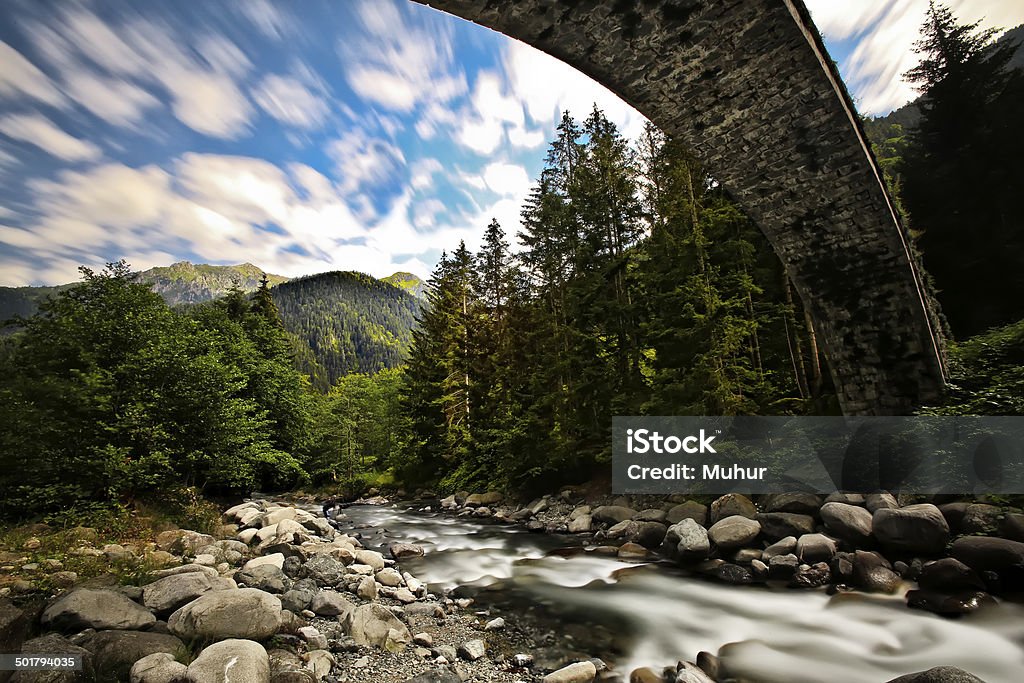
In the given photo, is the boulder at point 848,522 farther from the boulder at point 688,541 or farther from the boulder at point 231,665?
the boulder at point 231,665

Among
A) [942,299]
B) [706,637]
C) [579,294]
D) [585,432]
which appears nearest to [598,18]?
[706,637]

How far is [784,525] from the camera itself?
702cm

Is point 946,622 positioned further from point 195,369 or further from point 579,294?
point 195,369

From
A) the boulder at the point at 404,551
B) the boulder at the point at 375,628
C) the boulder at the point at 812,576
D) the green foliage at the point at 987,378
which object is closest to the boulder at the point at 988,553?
the boulder at the point at 812,576

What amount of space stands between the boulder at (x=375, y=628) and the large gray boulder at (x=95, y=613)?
2.04m

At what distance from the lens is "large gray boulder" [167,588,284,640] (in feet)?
13.9

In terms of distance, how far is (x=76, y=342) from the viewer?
9820 mm

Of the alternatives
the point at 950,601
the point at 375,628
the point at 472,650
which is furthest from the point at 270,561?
the point at 950,601

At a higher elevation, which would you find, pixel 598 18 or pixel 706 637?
pixel 598 18

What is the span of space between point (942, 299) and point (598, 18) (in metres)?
20.0

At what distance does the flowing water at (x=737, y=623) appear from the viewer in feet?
14.2

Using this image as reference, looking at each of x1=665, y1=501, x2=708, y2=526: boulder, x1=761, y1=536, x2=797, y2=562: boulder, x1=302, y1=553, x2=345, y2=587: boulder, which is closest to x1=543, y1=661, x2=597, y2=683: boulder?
x1=761, y1=536, x2=797, y2=562: boulder

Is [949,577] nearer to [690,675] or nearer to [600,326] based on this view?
[690,675]

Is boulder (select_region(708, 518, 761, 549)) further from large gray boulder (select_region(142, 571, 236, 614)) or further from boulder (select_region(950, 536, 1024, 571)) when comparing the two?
large gray boulder (select_region(142, 571, 236, 614))
